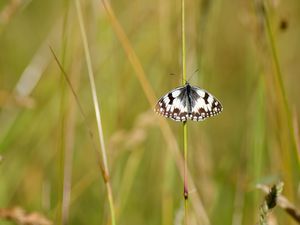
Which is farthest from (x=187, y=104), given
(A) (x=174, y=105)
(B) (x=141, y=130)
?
(B) (x=141, y=130)

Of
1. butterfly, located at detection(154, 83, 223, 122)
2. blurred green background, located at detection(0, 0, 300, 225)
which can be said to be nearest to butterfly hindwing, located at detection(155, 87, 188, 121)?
butterfly, located at detection(154, 83, 223, 122)

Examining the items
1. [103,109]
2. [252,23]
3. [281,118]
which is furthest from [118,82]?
[281,118]

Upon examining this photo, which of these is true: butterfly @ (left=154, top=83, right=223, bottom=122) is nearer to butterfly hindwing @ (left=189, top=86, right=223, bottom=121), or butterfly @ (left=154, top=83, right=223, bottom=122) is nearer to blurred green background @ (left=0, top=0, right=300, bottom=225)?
butterfly hindwing @ (left=189, top=86, right=223, bottom=121)

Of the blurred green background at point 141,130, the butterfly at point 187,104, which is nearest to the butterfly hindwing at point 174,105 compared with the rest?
the butterfly at point 187,104

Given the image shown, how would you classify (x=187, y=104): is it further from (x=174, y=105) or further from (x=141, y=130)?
(x=141, y=130)

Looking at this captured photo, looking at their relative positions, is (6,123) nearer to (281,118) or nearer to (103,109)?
(103,109)

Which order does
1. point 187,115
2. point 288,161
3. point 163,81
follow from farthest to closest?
point 163,81
point 288,161
point 187,115
